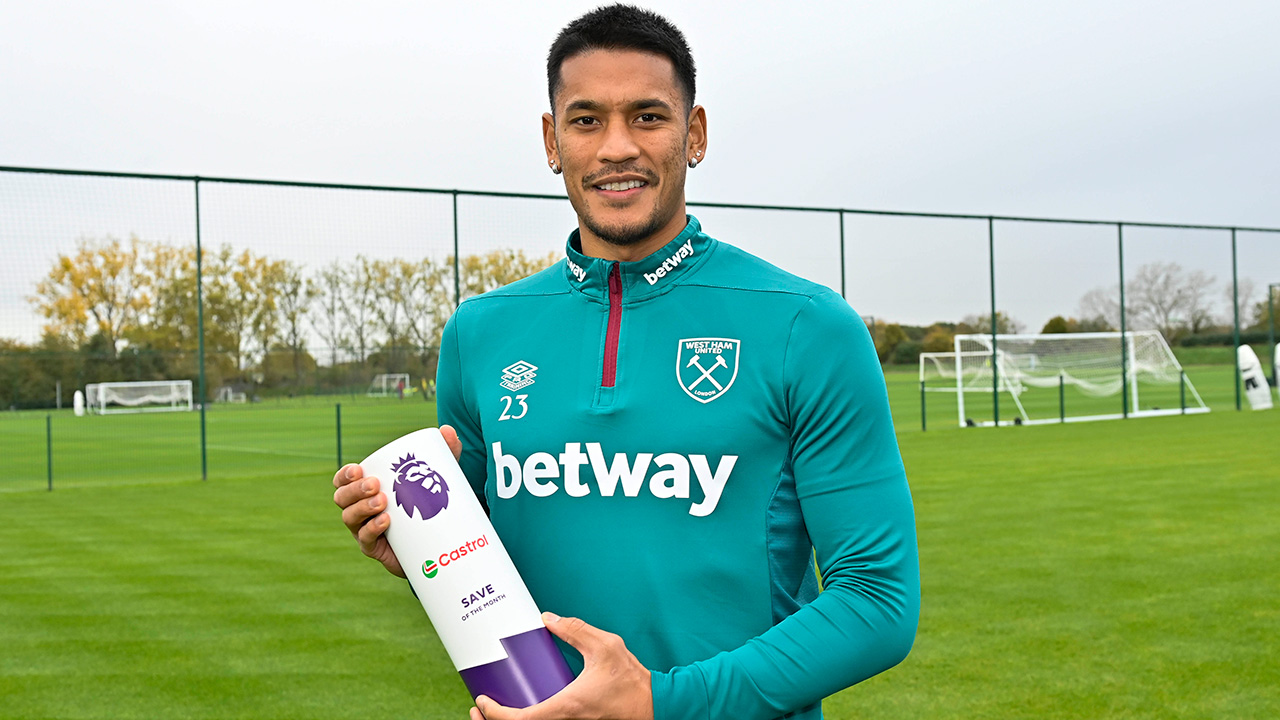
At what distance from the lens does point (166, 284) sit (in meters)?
16.7

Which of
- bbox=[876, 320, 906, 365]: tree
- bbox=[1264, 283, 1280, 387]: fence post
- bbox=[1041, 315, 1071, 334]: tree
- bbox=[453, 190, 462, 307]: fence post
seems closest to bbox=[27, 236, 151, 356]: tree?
bbox=[453, 190, 462, 307]: fence post

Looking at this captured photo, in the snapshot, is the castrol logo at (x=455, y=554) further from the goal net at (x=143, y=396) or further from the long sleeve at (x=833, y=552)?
the goal net at (x=143, y=396)

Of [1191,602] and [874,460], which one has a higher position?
[874,460]

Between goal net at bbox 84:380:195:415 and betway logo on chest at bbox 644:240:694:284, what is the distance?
16895 millimetres

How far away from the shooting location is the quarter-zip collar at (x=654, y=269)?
1701mm

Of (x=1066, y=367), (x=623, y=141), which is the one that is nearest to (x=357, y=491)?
(x=623, y=141)

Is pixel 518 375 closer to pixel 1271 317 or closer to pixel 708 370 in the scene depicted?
pixel 708 370

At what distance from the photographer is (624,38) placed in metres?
1.66

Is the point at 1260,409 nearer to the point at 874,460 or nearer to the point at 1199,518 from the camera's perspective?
the point at 1199,518

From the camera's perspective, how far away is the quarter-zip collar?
170 centimetres

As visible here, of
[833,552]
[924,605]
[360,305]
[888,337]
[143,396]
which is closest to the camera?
[833,552]

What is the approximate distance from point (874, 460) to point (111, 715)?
164 inches

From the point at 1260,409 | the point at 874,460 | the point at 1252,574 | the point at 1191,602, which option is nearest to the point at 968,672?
the point at 1191,602

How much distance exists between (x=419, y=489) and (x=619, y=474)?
29cm
